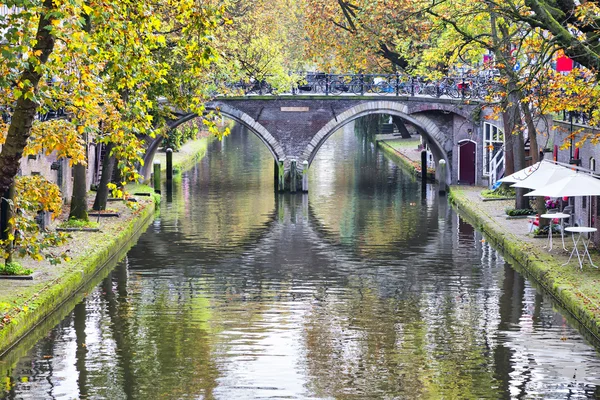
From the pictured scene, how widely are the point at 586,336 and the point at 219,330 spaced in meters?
7.11

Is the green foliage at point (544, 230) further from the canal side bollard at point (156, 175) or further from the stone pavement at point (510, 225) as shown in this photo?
the canal side bollard at point (156, 175)

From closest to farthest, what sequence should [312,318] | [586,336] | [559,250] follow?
[586,336], [312,318], [559,250]

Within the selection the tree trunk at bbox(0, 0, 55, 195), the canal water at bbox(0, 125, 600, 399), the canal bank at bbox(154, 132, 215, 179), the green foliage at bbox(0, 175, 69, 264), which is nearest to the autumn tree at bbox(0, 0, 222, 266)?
the tree trunk at bbox(0, 0, 55, 195)

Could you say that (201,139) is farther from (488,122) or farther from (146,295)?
(146,295)

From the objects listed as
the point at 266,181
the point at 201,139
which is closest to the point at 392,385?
the point at 266,181

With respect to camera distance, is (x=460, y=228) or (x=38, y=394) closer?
(x=38, y=394)

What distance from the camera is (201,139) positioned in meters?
84.7

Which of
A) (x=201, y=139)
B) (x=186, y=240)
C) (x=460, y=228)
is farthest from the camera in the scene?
(x=201, y=139)

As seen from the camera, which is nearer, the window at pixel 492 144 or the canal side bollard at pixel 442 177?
the window at pixel 492 144

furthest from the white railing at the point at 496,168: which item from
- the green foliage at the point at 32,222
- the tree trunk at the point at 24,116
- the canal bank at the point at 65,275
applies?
the tree trunk at the point at 24,116

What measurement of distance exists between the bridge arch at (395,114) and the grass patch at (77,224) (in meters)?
19.9

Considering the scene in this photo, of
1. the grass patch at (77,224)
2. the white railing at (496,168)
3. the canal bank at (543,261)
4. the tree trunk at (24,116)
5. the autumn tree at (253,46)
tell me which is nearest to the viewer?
the tree trunk at (24,116)

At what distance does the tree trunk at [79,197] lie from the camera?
34531 millimetres

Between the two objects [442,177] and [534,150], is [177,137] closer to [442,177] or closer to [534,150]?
[442,177]
